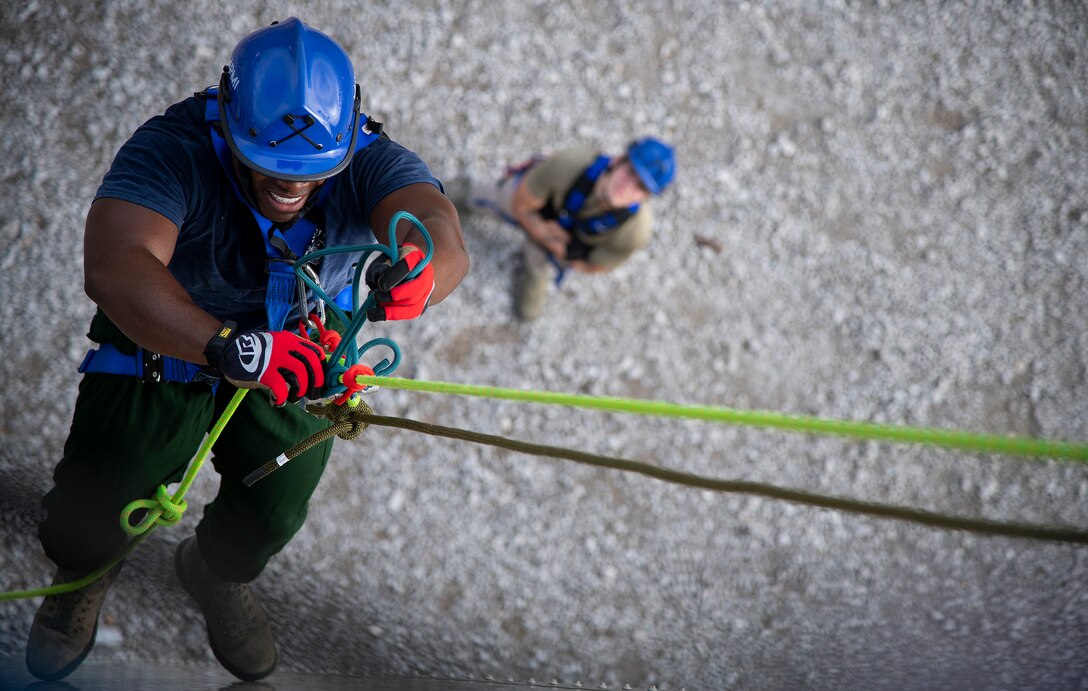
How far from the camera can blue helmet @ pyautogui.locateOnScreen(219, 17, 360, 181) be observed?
1.62 meters

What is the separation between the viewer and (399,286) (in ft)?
4.92

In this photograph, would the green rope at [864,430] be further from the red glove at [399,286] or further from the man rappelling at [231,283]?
the man rappelling at [231,283]

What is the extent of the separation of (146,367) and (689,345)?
238cm

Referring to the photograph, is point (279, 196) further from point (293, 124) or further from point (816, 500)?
point (816, 500)

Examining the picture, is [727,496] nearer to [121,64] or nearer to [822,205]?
[822,205]

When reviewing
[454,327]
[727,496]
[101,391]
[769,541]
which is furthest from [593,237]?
[101,391]

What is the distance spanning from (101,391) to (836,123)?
352cm

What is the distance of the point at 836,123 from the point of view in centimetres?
403

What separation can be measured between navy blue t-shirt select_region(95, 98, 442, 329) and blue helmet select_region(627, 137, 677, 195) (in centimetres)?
121

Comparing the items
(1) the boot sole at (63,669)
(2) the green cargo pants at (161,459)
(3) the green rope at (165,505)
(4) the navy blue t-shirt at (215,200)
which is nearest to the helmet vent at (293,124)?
(4) the navy blue t-shirt at (215,200)

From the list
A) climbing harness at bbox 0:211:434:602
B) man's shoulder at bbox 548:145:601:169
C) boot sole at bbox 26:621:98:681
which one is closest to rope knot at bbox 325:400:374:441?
climbing harness at bbox 0:211:434:602

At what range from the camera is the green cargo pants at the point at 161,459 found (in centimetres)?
201

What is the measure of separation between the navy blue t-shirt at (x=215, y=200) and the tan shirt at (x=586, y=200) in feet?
4.55

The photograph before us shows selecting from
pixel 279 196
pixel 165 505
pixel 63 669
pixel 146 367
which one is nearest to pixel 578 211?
pixel 279 196
